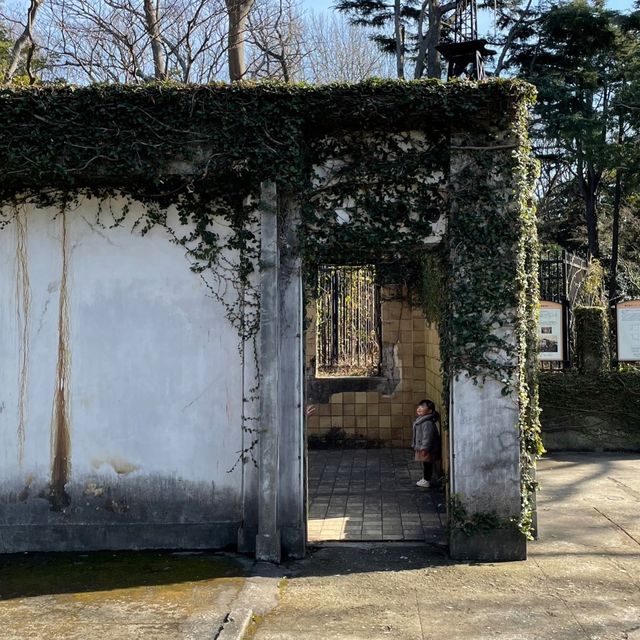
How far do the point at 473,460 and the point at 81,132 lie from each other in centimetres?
476

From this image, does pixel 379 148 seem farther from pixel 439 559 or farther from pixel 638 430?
pixel 638 430

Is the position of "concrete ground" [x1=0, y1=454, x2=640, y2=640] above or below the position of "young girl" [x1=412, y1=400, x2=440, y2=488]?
below

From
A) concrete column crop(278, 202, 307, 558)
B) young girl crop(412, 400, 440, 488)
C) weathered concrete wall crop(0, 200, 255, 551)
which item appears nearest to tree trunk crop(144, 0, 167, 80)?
weathered concrete wall crop(0, 200, 255, 551)

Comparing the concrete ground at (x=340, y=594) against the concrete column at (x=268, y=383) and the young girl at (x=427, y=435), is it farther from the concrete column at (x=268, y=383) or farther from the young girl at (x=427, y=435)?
the young girl at (x=427, y=435)

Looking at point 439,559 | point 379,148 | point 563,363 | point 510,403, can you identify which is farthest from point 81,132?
point 563,363

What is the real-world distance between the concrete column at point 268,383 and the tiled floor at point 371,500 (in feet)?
2.77

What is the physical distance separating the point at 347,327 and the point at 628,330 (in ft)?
Answer: 16.8

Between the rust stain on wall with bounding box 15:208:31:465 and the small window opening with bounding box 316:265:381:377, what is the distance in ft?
24.2

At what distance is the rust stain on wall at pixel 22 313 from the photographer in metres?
7.13

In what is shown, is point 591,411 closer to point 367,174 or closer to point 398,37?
point 367,174

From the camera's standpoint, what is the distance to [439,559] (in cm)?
670

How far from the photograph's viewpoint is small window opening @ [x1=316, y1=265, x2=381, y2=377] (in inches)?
554

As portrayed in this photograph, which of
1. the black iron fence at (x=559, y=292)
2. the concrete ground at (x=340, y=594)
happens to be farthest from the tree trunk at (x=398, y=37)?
the concrete ground at (x=340, y=594)

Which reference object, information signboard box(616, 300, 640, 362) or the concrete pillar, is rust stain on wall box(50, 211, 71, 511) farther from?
information signboard box(616, 300, 640, 362)
